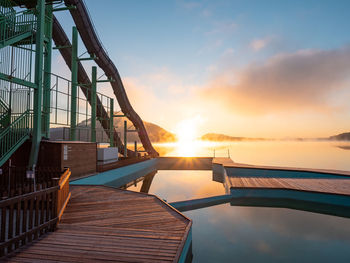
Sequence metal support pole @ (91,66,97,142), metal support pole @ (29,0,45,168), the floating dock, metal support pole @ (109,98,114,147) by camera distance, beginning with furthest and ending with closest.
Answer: metal support pole @ (109,98,114,147)
metal support pole @ (91,66,97,142)
metal support pole @ (29,0,45,168)
the floating dock

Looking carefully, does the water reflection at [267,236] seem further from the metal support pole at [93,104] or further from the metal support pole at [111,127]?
the metal support pole at [111,127]

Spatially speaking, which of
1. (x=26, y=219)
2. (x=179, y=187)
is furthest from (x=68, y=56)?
(x=26, y=219)

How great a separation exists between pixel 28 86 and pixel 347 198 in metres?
17.6

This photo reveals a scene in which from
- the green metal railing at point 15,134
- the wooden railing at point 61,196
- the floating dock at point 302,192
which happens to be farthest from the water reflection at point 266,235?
the green metal railing at point 15,134

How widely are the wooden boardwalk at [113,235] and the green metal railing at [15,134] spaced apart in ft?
15.7

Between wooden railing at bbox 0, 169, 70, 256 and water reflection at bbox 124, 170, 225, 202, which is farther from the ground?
wooden railing at bbox 0, 169, 70, 256

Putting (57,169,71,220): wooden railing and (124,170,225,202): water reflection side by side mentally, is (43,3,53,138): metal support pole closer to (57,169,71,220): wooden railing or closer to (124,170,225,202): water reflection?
(57,169,71,220): wooden railing

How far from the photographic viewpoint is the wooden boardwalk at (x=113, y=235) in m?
4.06

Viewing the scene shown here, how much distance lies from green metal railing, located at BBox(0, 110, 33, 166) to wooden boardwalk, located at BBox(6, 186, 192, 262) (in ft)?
15.7

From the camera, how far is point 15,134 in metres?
10.5

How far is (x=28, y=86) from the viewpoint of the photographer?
35.3 feet

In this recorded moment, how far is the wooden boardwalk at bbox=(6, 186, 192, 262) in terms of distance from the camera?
4059 millimetres

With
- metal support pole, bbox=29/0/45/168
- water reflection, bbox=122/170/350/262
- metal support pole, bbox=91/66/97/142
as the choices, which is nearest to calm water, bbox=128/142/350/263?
water reflection, bbox=122/170/350/262

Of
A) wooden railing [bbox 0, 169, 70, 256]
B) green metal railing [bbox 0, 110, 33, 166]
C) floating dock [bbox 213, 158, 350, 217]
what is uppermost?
green metal railing [bbox 0, 110, 33, 166]
